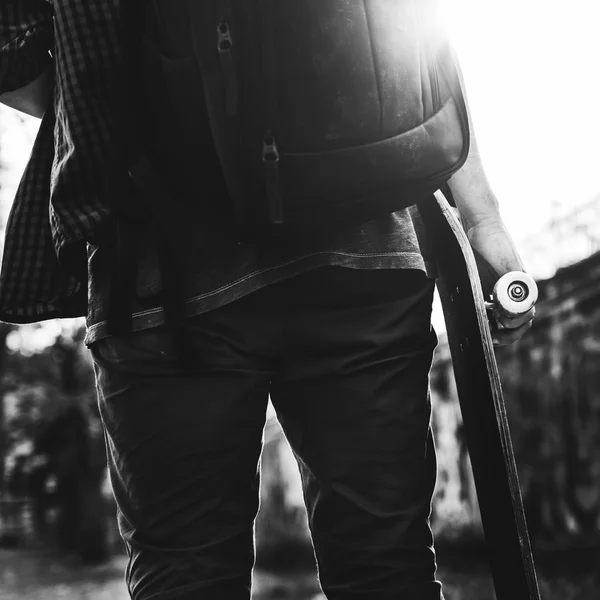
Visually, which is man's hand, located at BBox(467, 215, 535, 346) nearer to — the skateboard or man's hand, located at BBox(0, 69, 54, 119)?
the skateboard

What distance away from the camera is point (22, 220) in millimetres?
1164

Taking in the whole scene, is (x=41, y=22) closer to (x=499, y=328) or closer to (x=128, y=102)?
(x=128, y=102)

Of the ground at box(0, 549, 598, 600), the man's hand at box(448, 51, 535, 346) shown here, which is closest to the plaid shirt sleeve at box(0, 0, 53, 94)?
the man's hand at box(448, 51, 535, 346)

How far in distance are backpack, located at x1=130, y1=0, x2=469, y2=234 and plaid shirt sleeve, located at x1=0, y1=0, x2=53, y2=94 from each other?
0.19m

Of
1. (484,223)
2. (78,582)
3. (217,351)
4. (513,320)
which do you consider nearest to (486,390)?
(513,320)

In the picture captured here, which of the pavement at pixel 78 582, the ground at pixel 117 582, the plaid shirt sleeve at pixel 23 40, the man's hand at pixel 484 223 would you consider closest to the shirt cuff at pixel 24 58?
the plaid shirt sleeve at pixel 23 40

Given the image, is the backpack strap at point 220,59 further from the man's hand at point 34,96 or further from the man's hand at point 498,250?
the man's hand at point 498,250

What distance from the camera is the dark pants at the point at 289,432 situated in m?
1.06

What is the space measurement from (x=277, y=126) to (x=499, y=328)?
2.09 feet

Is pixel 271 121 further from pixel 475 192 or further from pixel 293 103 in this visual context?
pixel 475 192

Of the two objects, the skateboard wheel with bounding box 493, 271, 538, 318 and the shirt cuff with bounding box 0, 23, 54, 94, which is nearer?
the shirt cuff with bounding box 0, 23, 54, 94

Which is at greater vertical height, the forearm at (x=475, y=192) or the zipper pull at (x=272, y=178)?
the forearm at (x=475, y=192)

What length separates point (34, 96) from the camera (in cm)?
120

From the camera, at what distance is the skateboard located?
4.04 feet
